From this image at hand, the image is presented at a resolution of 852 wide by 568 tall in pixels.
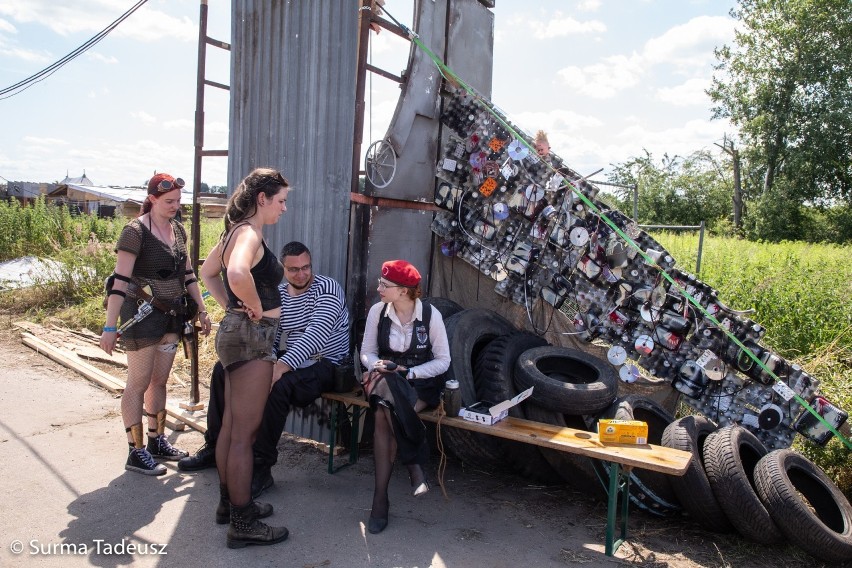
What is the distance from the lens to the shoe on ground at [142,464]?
4.21 m

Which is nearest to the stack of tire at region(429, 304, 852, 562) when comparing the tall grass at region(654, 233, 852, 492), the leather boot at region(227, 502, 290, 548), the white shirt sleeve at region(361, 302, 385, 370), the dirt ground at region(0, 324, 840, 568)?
the dirt ground at region(0, 324, 840, 568)

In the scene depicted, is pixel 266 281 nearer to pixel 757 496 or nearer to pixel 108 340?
pixel 108 340

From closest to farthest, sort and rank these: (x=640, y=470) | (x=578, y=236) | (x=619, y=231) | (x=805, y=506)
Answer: (x=805, y=506) < (x=640, y=470) < (x=619, y=231) < (x=578, y=236)

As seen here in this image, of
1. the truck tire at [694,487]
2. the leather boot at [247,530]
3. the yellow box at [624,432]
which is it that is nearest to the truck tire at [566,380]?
the truck tire at [694,487]

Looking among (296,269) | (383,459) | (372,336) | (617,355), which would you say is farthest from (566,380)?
(296,269)

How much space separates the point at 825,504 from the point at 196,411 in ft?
15.9

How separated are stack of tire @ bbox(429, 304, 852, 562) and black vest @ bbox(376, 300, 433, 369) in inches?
17.9

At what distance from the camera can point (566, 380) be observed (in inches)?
188

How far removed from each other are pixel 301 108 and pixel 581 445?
332 centimetres

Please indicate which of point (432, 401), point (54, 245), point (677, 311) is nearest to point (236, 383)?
point (432, 401)

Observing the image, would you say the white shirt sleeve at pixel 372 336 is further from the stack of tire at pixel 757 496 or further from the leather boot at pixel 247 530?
the stack of tire at pixel 757 496

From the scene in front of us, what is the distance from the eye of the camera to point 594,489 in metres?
4.03

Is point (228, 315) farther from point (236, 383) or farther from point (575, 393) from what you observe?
point (575, 393)

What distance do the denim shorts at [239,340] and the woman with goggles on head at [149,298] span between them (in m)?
1.22
